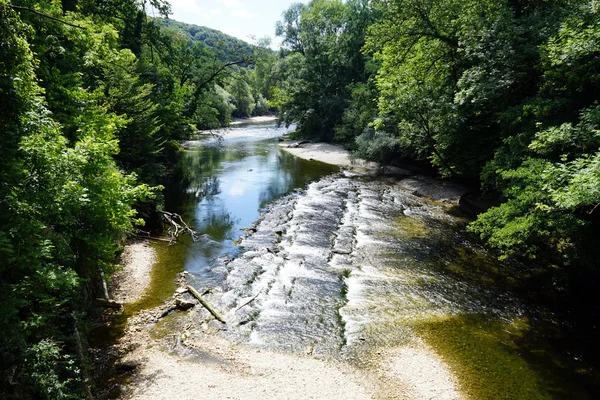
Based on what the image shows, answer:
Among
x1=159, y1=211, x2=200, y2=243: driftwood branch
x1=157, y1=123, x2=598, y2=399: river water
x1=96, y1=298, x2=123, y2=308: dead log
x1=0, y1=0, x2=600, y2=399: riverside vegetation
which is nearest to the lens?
x1=0, y1=0, x2=600, y2=399: riverside vegetation

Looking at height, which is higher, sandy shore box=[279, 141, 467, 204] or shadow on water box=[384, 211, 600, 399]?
sandy shore box=[279, 141, 467, 204]

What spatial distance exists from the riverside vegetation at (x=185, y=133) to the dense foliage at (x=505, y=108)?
0.08 m

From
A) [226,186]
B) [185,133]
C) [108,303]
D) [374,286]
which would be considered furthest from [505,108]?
[185,133]

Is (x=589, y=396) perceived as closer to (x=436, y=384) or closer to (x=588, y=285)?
(x=436, y=384)

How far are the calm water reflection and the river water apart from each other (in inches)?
5.7

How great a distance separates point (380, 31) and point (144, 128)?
15288mm

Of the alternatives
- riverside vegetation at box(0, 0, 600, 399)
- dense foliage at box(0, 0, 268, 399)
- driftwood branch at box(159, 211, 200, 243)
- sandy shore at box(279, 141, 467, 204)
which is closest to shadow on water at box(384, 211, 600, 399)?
riverside vegetation at box(0, 0, 600, 399)

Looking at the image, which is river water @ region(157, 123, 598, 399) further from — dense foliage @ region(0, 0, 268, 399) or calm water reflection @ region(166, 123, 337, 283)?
dense foliage @ region(0, 0, 268, 399)

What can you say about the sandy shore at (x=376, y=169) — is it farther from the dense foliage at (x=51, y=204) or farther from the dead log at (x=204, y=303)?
the dense foliage at (x=51, y=204)

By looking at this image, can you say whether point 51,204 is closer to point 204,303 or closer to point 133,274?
point 204,303

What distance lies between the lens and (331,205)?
72.9 ft

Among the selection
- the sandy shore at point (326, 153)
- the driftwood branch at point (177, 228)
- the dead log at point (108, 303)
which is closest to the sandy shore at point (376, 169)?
the sandy shore at point (326, 153)

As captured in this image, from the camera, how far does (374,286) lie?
12.8 metres

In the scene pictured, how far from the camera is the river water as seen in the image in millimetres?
9281
